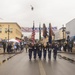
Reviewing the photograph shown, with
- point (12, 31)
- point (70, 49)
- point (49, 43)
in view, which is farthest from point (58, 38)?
point (49, 43)

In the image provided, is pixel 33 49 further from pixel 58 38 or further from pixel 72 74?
pixel 58 38

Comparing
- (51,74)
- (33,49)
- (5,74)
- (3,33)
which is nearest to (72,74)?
(51,74)

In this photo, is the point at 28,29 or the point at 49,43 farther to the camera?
the point at 28,29

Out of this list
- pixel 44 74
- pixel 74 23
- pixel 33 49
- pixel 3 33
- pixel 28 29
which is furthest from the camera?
pixel 3 33

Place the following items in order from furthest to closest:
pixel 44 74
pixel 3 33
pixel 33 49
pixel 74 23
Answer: pixel 3 33
pixel 74 23
pixel 33 49
pixel 44 74

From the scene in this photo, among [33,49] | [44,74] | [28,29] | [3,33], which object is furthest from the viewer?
[3,33]

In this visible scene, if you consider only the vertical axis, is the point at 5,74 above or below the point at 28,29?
below

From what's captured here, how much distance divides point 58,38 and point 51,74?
3573 inches

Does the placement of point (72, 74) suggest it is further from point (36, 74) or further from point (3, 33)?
point (3, 33)

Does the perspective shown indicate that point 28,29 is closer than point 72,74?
No

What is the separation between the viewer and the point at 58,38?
10875 centimetres

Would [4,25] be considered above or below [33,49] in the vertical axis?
above

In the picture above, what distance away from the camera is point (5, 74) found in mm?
18469

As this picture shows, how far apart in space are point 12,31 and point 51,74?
101566mm
